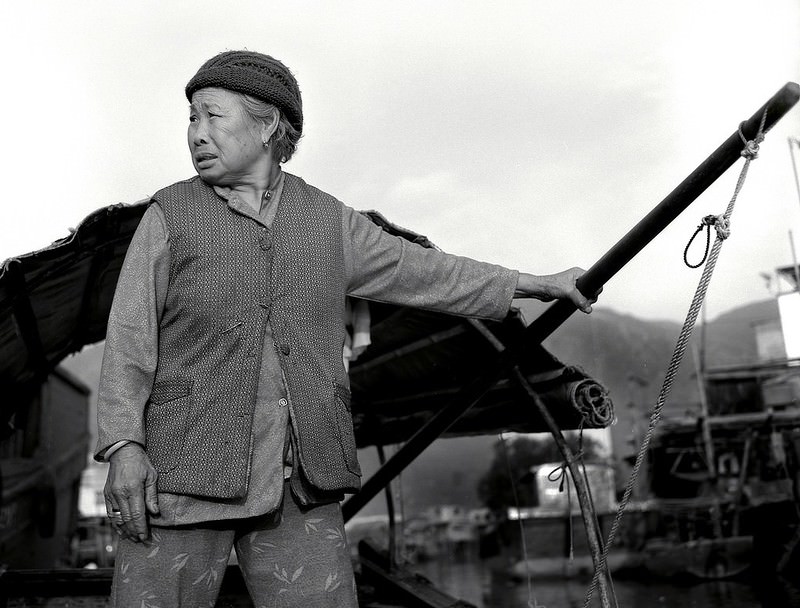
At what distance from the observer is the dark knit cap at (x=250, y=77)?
7.39 feet

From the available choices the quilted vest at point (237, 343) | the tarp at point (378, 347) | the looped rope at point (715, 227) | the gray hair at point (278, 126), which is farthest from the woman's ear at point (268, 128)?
the looped rope at point (715, 227)

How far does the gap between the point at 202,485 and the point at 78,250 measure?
5.16 ft

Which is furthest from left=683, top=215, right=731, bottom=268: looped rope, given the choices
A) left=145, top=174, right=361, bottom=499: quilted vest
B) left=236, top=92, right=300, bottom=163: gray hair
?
left=236, top=92, right=300, bottom=163: gray hair

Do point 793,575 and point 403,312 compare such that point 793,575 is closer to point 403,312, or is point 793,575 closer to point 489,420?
point 489,420

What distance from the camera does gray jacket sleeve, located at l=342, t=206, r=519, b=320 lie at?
94.4 inches

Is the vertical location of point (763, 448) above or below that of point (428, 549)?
above

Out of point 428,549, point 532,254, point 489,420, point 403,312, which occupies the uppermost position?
point 532,254

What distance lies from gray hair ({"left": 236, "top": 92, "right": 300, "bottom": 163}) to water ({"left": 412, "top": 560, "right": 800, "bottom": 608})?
15.6 feet

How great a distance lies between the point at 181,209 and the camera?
2.18m

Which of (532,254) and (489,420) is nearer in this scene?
(489,420)

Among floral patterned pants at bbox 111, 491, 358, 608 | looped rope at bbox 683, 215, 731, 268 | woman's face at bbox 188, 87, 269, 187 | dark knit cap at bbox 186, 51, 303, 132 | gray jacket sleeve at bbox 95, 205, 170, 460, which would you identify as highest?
dark knit cap at bbox 186, 51, 303, 132

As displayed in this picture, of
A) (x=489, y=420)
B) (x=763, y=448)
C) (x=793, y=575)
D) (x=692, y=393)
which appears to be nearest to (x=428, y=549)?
(x=763, y=448)

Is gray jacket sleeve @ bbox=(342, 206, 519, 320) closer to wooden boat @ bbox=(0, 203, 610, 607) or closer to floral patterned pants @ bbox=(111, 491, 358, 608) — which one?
wooden boat @ bbox=(0, 203, 610, 607)

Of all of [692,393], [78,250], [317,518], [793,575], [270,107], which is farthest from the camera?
[692,393]
